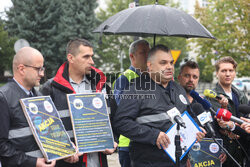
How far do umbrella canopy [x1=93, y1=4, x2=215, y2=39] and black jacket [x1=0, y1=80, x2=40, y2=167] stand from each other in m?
1.44

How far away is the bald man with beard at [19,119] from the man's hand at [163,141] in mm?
1104

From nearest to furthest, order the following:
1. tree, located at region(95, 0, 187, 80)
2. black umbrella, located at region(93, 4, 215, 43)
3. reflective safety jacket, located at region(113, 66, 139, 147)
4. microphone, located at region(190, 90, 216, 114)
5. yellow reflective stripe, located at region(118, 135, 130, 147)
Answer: black umbrella, located at region(93, 4, 215, 43)
microphone, located at region(190, 90, 216, 114)
reflective safety jacket, located at region(113, 66, 139, 147)
yellow reflective stripe, located at region(118, 135, 130, 147)
tree, located at region(95, 0, 187, 80)

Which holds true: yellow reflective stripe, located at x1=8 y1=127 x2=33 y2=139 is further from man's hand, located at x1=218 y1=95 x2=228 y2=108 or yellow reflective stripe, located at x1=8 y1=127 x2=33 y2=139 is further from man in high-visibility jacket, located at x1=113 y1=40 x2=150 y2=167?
man's hand, located at x1=218 y1=95 x2=228 y2=108

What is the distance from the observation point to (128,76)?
4.18m

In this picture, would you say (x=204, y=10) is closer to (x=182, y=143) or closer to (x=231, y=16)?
(x=231, y=16)

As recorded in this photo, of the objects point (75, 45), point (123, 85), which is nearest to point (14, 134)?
point (75, 45)

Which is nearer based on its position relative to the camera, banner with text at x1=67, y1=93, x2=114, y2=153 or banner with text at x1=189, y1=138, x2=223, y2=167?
banner with text at x1=67, y1=93, x2=114, y2=153

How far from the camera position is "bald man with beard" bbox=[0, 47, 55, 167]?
8.16ft

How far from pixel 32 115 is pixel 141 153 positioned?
1304 millimetres

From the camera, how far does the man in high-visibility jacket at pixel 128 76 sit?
13.3ft

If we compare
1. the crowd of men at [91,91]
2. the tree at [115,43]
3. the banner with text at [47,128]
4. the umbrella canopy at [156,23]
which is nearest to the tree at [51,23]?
the tree at [115,43]

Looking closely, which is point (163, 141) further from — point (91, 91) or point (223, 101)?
point (223, 101)

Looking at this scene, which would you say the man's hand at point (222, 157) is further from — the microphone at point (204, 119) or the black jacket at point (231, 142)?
the microphone at point (204, 119)

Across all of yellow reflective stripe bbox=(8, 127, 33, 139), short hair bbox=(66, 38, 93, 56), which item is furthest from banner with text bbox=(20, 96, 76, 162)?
short hair bbox=(66, 38, 93, 56)
